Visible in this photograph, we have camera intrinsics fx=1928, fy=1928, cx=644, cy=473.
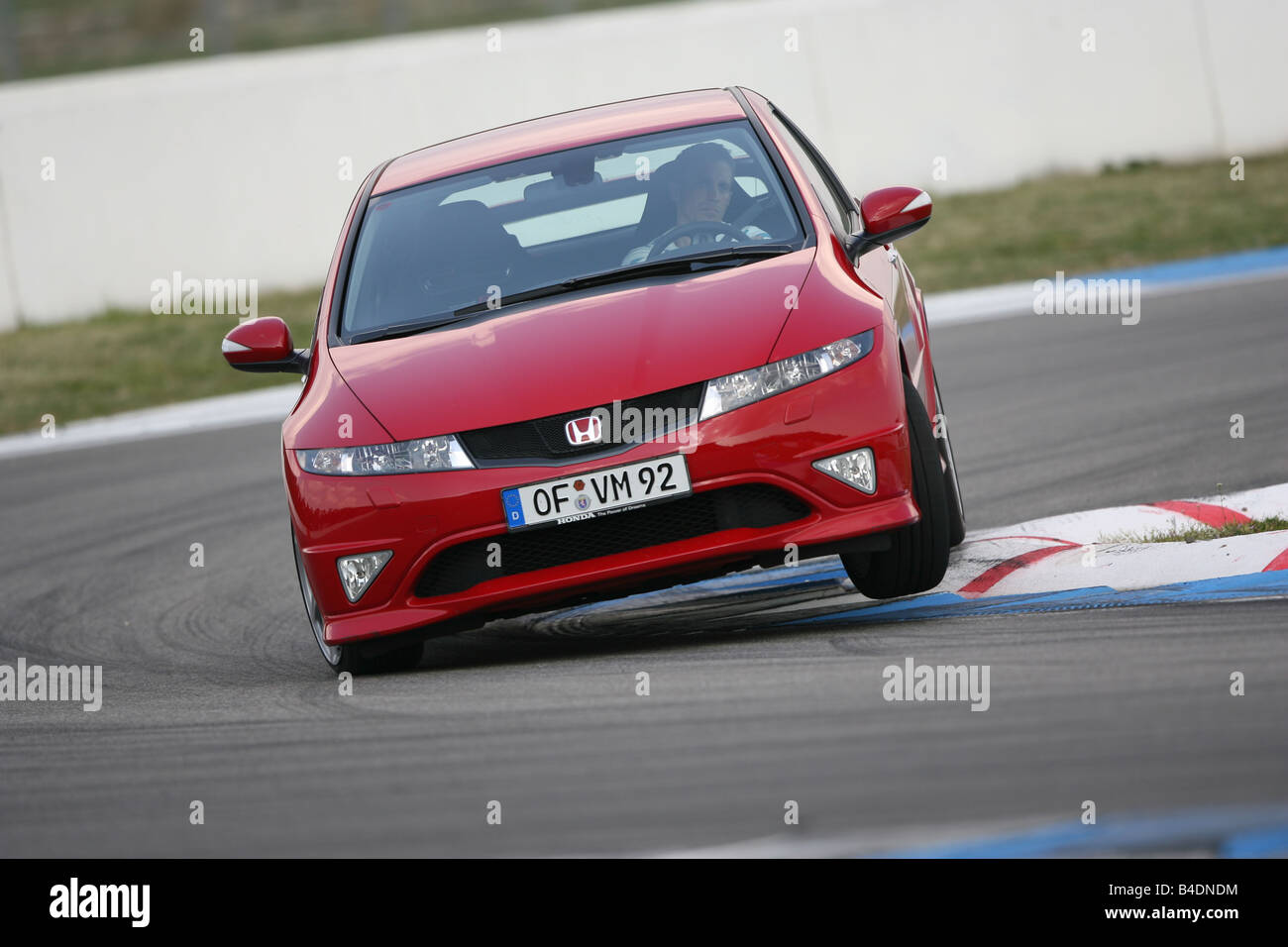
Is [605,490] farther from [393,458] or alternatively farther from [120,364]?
[120,364]

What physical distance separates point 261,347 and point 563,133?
4.52ft

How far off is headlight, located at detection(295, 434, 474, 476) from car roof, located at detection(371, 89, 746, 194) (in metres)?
1.58

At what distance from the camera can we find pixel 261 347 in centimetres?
645

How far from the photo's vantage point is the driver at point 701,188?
630 cm

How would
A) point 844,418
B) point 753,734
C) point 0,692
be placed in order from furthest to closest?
point 0,692 → point 844,418 → point 753,734

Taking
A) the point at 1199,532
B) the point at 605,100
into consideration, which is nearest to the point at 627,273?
the point at 1199,532

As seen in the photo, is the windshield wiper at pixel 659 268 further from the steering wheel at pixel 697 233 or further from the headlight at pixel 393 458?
the headlight at pixel 393 458

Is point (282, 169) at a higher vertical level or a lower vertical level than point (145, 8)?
lower

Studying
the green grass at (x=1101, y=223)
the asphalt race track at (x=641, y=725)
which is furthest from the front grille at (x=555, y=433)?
the green grass at (x=1101, y=223)

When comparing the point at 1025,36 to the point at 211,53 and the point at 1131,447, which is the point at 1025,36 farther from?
the point at 1131,447

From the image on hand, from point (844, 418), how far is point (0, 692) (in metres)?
3.13

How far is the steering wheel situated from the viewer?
6.24 m

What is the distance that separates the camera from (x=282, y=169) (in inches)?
699

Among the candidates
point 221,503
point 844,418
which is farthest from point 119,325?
point 844,418
